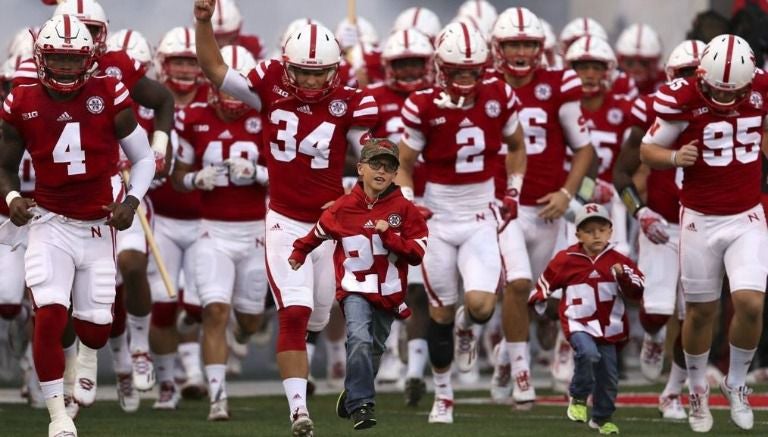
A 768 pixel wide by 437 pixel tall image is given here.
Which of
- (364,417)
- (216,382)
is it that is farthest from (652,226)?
(364,417)

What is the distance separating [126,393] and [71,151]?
7.87 ft

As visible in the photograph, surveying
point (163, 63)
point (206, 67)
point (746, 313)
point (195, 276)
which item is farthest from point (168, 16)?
point (746, 313)

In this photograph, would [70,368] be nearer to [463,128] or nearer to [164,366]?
[164,366]

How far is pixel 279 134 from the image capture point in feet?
30.2

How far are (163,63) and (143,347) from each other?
1.83 meters

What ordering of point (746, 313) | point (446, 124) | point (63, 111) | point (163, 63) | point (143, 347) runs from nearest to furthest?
1. point (63, 111)
2. point (746, 313)
3. point (446, 124)
4. point (143, 347)
5. point (163, 63)

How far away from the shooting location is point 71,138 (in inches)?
347

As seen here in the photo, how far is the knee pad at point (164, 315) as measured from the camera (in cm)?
1150

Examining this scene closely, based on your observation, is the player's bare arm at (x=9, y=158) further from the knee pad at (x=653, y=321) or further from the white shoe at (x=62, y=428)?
the knee pad at (x=653, y=321)

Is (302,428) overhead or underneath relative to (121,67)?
underneath

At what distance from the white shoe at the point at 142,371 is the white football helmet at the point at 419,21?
3891mm

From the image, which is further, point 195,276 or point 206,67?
point 195,276

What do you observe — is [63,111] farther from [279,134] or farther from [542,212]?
[542,212]

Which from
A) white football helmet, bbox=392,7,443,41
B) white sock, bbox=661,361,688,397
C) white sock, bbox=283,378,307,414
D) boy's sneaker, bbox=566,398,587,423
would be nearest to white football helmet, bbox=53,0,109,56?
white sock, bbox=283,378,307,414
